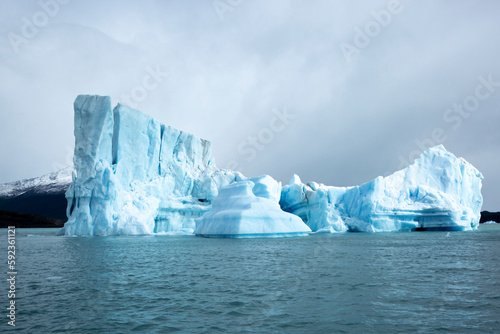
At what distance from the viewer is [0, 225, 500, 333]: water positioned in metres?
5.59

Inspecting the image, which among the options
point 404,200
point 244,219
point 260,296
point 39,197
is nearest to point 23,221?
point 39,197

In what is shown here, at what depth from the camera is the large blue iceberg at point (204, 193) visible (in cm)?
2639

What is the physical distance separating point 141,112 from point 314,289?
85.6ft

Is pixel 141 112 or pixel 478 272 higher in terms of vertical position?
pixel 141 112

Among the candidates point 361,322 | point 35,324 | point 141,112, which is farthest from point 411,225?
point 35,324

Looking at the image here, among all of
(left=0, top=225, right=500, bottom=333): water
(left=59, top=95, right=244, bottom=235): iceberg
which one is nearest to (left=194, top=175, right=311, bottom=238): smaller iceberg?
(left=59, top=95, right=244, bottom=235): iceberg

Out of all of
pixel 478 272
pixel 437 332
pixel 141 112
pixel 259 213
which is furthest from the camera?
pixel 141 112

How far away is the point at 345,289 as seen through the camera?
8.05 meters

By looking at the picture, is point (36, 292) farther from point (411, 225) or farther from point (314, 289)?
point (411, 225)

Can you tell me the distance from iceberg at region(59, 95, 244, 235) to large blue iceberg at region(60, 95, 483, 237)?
2.9 inches

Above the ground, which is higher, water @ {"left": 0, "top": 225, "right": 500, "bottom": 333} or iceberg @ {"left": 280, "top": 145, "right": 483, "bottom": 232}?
iceberg @ {"left": 280, "top": 145, "right": 483, "bottom": 232}

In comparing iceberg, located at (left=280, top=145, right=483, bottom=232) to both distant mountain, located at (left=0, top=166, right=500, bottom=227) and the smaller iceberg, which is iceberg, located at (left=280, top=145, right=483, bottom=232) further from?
distant mountain, located at (left=0, top=166, right=500, bottom=227)

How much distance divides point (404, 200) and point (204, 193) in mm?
16669

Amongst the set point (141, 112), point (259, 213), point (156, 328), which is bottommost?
point (156, 328)
